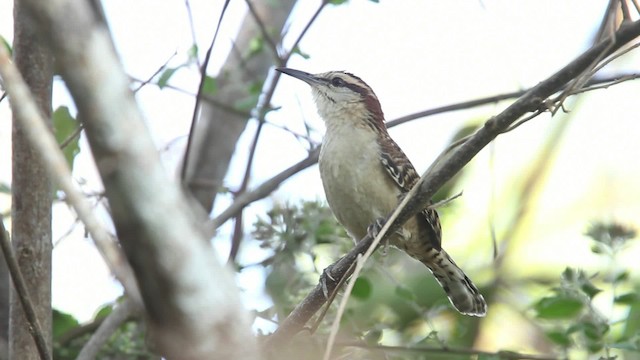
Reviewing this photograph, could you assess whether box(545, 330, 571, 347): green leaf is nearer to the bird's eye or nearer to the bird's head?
the bird's head

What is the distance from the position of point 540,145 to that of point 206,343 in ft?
21.8

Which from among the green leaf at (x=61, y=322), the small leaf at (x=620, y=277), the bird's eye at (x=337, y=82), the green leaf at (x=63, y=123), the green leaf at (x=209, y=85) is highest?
the bird's eye at (x=337, y=82)

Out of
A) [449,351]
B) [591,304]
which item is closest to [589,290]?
[591,304]

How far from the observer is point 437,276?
220 inches

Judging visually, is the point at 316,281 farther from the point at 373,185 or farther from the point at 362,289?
the point at 373,185

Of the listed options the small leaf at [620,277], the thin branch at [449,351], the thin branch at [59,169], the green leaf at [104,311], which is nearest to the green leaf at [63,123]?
the green leaf at [104,311]

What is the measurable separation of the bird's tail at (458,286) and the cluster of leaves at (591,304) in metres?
0.38

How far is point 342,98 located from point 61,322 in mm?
2089

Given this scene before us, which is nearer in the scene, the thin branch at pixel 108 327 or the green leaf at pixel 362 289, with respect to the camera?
the thin branch at pixel 108 327

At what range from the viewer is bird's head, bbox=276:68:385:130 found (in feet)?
18.1

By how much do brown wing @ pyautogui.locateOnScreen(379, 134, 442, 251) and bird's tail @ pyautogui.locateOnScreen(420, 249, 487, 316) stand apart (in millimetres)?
165

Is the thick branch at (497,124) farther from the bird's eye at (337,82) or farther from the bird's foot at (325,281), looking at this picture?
the bird's eye at (337,82)

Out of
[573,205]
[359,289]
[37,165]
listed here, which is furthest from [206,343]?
[573,205]

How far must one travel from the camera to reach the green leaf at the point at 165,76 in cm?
526
